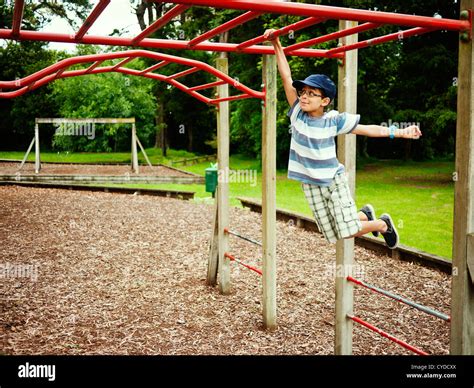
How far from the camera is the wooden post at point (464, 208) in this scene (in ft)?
9.02

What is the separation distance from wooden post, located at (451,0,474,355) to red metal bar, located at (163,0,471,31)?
144 mm

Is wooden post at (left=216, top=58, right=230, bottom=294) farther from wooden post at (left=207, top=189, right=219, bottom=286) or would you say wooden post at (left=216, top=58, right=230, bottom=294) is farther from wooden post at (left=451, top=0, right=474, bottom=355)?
wooden post at (left=451, top=0, right=474, bottom=355)

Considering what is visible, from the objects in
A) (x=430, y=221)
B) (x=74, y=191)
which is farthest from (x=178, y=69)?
(x=430, y=221)

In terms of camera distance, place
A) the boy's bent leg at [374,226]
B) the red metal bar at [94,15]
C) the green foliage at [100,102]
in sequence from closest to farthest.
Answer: the red metal bar at [94,15]
the boy's bent leg at [374,226]
the green foliage at [100,102]

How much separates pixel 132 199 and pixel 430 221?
24.3 feet

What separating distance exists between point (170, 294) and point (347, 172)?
10.7 feet

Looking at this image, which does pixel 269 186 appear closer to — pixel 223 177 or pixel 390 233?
pixel 223 177

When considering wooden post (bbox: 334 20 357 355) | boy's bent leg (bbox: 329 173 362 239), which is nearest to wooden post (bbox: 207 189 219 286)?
wooden post (bbox: 334 20 357 355)

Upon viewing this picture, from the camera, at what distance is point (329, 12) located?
2.55 meters

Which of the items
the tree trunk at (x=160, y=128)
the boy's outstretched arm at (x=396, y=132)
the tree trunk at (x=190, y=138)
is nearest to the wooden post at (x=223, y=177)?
the boy's outstretched arm at (x=396, y=132)

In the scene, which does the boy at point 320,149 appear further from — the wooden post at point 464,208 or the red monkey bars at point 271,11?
the wooden post at point 464,208

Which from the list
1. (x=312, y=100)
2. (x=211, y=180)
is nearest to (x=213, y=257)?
(x=312, y=100)

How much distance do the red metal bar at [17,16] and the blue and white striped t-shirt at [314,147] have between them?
1500 mm

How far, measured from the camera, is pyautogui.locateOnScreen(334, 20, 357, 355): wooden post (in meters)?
3.68
